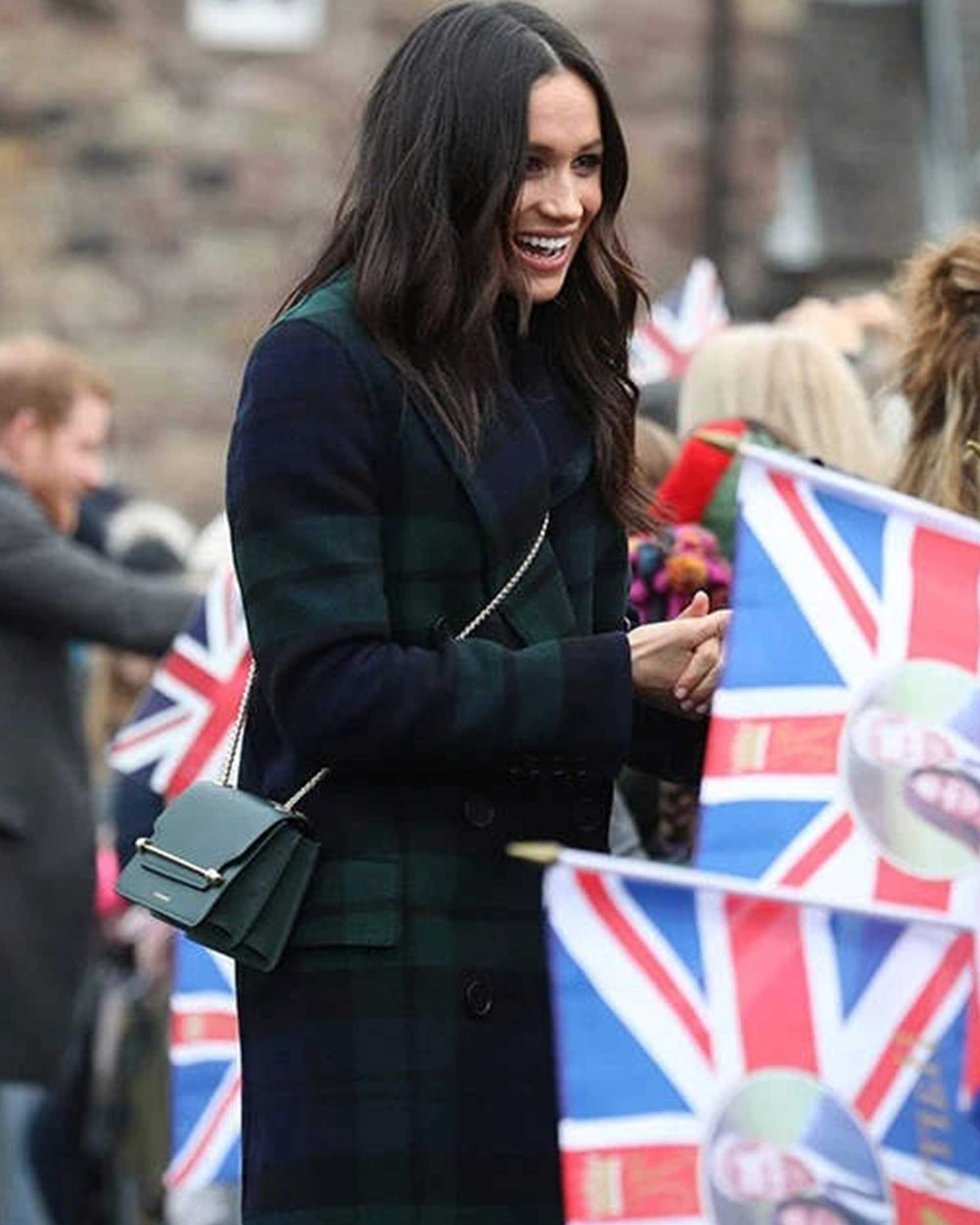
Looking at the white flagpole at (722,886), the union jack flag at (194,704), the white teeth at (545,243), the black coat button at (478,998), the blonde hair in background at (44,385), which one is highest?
the white teeth at (545,243)

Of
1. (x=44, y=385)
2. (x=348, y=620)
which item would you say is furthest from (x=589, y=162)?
(x=44, y=385)

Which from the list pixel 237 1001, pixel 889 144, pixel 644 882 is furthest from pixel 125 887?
pixel 889 144

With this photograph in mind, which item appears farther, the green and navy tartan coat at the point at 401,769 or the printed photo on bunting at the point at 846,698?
the green and navy tartan coat at the point at 401,769

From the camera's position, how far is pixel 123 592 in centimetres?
735

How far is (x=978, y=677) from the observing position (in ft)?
12.8

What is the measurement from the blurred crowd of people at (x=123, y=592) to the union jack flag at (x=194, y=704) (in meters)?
0.22

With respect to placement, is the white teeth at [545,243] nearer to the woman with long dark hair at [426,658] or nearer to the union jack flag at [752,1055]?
the woman with long dark hair at [426,658]

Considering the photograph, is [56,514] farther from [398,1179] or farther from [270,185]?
[270,185]

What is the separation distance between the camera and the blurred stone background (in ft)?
46.3

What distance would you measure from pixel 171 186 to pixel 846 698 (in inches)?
414

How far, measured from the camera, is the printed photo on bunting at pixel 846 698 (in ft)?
12.8

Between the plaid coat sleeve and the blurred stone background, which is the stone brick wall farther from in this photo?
the plaid coat sleeve

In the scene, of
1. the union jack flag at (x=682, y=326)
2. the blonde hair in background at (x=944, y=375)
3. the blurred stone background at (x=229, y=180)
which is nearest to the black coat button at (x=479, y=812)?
the blonde hair in background at (x=944, y=375)

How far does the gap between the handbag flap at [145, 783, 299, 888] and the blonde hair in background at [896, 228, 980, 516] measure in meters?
1.10
